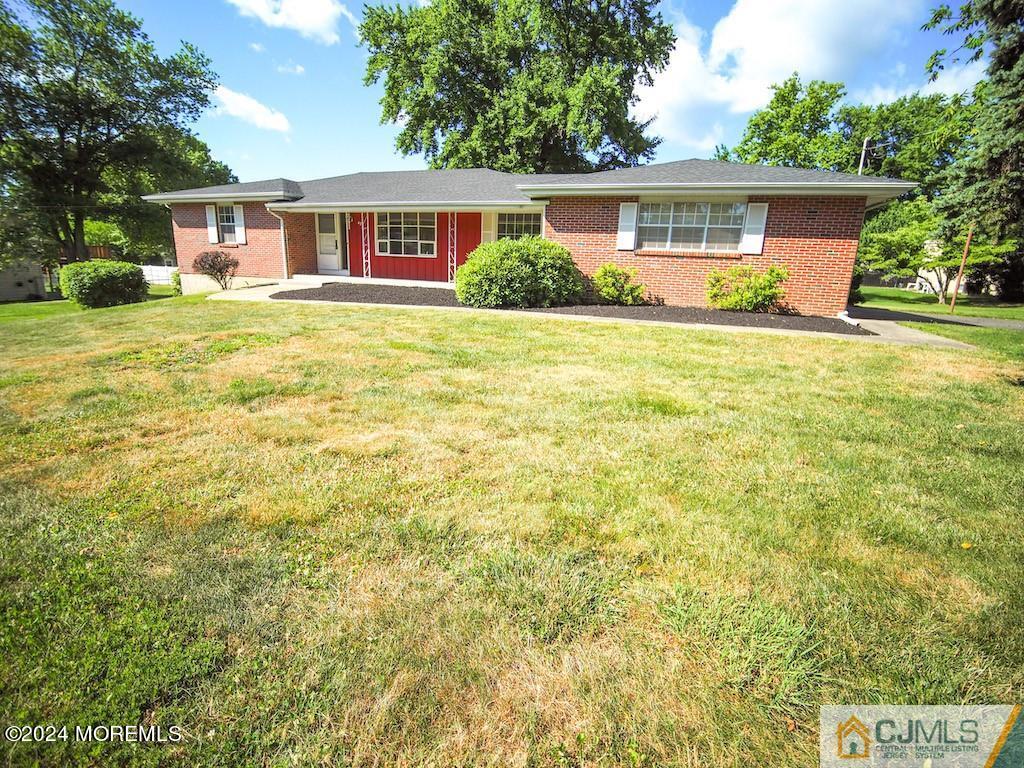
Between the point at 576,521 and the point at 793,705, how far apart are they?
1.14 m

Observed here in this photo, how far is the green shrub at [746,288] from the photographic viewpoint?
1064 centimetres

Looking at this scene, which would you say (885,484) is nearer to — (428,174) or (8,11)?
(428,174)

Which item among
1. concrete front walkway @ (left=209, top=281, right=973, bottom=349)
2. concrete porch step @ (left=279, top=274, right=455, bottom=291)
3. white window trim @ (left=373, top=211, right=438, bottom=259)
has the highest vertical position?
white window trim @ (left=373, top=211, right=438, bottom=259)

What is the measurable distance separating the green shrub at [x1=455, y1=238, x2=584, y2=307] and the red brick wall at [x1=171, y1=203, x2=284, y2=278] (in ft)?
31.2

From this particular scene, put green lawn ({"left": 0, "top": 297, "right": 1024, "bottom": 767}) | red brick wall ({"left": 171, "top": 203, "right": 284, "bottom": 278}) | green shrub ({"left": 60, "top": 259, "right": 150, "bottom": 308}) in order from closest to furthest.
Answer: green lawn ({"left": 0, "top": 297, "right": 1024, "bottom": 767}), green shrub ({"left": 60, "top": 259, "right": 150, "bottom": 308}), red brick wall ({"left": 171, "top": 203, "right": 284, "bottom": 278})

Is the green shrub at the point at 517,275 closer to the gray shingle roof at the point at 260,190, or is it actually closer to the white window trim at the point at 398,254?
the white window trim at the point at 398,254

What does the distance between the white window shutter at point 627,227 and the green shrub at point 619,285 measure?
0.63 meters

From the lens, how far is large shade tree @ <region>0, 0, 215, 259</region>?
2177cm

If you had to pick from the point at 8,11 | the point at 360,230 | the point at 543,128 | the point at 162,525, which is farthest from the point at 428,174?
the point at 8,11

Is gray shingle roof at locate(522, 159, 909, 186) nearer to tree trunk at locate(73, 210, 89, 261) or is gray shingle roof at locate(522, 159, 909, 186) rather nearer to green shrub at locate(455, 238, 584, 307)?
green shrub at locate(455, 238, 584, 307)

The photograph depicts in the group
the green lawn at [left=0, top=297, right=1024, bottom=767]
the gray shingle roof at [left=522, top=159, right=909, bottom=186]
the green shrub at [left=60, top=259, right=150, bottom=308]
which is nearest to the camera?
the green lawn at [left=0, top=297, right=1024, bottom=767]

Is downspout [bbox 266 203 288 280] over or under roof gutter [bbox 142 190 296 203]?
under

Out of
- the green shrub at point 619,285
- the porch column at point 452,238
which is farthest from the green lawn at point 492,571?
the porch column at point 452,238

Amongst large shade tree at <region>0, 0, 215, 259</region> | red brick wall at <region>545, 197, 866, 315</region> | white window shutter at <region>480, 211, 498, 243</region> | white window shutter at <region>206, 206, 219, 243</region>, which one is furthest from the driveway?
large shade tree at <region>0, 0, 215, 259</region>
